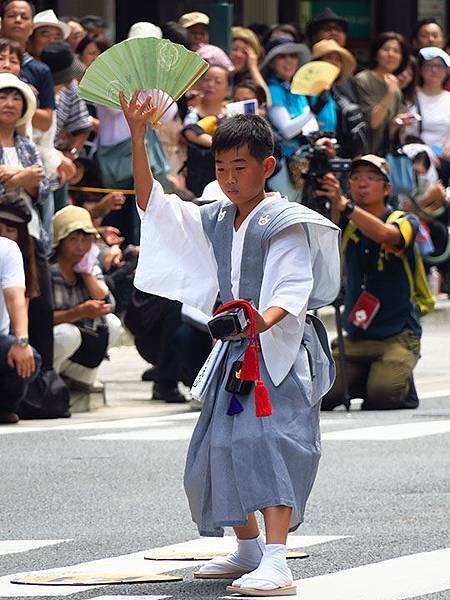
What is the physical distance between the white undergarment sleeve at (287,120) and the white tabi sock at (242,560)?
874cm

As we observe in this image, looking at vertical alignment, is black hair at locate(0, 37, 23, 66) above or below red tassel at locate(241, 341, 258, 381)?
above

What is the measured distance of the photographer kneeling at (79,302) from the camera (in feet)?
40.3

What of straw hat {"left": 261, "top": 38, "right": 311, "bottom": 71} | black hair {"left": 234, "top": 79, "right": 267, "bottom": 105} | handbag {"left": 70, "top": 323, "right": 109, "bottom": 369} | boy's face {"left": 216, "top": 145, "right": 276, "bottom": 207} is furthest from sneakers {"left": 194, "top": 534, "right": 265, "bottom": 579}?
straw hat {"left": 261, "top": 38, "right": 311, "bottom": 71}

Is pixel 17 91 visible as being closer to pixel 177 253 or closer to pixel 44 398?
pixel 44 398

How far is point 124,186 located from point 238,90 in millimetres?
1108

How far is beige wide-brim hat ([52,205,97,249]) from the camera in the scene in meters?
12.5

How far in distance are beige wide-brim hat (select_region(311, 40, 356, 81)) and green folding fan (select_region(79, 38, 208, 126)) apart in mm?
9584

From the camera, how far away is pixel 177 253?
272 inches

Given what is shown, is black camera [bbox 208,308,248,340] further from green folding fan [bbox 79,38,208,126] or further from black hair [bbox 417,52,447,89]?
black hair [bbox 417,52,447,89]

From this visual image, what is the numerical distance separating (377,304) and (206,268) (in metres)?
5.57

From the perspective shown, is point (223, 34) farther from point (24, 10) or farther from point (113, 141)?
point (24, 10)

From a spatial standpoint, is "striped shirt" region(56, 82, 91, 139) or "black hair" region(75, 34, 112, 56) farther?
"black hair" region(75, 34, 112, 56)

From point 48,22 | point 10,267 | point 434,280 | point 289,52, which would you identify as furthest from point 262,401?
point 434,280

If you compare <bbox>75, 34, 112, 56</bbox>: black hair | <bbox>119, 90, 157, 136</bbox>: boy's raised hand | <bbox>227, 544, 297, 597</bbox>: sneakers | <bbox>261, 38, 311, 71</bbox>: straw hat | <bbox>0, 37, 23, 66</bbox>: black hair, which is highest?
<bbox>119, 90, 157, 136</bbox>: boy's raised hand
